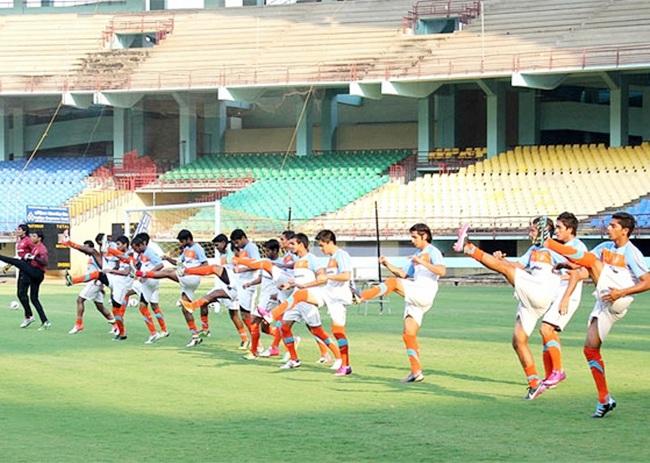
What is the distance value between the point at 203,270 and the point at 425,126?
35.8 metres

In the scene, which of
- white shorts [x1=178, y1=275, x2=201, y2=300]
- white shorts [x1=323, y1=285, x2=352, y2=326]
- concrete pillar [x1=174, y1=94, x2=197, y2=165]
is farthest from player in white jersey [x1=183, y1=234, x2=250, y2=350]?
concrete pillar [x1=174, y1=94, x2=197, y2=165]

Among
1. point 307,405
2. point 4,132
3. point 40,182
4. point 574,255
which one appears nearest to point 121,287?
point 307,405

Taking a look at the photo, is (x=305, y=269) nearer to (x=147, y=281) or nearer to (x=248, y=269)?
(x=248, y=269)

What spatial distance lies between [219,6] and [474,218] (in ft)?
76.5

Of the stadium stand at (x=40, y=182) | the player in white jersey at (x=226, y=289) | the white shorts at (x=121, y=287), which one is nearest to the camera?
the player in white jersey at (x=226, y=289)

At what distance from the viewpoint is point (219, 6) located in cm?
6312

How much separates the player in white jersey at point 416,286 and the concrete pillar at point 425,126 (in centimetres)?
3874

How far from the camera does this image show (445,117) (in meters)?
55.5

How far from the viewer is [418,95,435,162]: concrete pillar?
2119 inches

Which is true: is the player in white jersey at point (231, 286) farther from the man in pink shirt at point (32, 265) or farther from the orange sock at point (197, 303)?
the man in pink shirt at point (32, 265)

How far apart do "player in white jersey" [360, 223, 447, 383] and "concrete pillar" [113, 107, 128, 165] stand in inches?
1761

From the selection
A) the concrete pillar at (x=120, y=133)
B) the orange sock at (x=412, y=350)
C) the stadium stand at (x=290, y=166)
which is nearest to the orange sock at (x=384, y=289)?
the orange sock at (x=412, y=350)

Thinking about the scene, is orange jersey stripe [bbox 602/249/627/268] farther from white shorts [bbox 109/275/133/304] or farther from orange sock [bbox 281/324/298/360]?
white shorts [bbox 109/275/133/304]

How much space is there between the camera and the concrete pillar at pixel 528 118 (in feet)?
178
